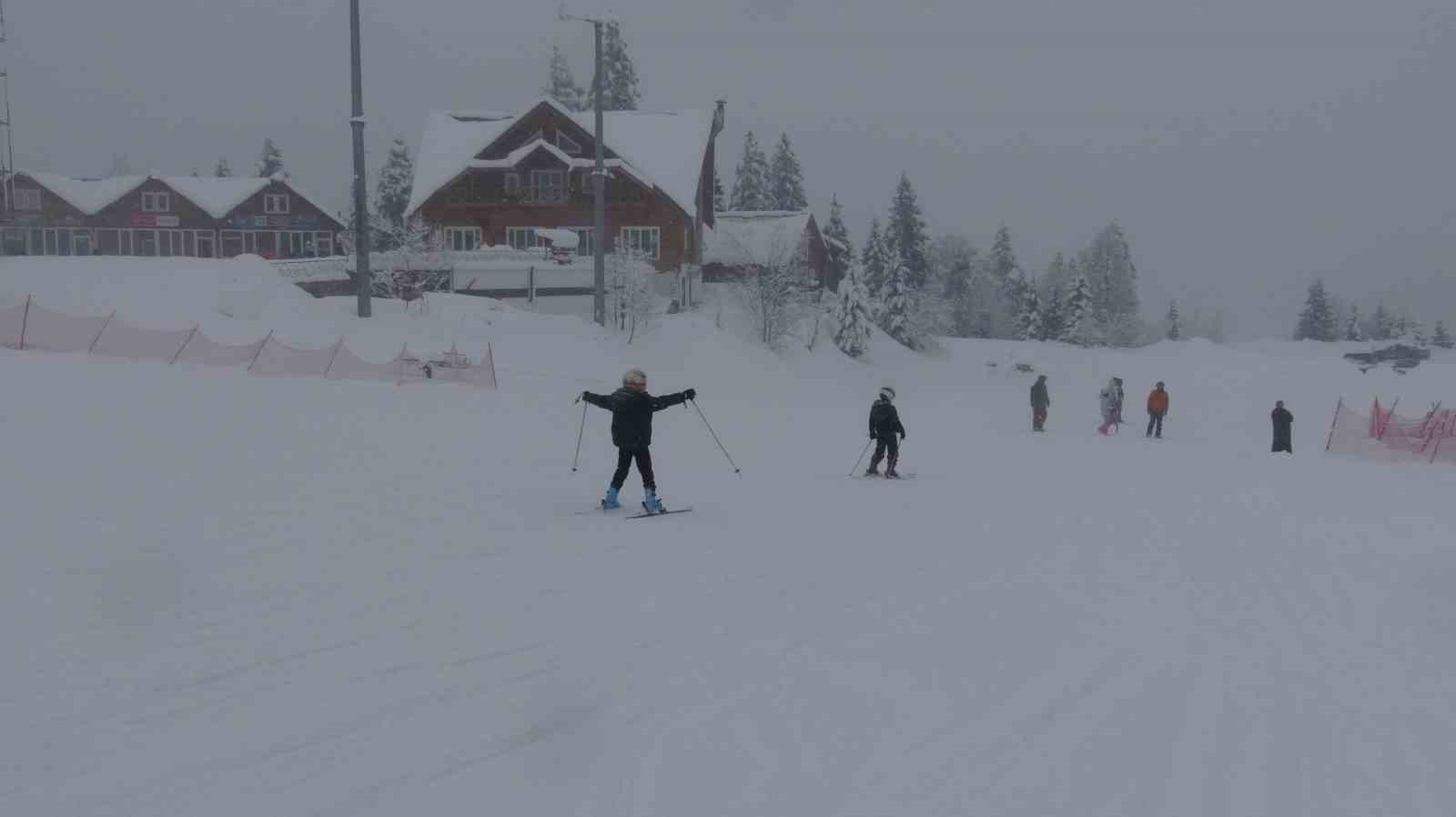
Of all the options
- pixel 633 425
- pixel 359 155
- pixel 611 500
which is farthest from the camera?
pixel 359 155

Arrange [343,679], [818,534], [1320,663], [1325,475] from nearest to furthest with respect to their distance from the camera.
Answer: [343,679] < [1320,663] < [818,534] < [1325,475]

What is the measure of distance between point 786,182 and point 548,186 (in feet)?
103

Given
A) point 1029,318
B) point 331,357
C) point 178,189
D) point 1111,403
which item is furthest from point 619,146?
point 1029,318

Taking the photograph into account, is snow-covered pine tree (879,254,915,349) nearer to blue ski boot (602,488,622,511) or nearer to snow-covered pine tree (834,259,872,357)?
snow-covered pine tree (834,259,872,357)

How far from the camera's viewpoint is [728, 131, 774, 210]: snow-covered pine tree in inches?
2985

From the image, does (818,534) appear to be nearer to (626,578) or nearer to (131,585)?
(626,578)

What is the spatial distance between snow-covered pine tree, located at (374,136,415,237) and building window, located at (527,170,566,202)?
2050 cm

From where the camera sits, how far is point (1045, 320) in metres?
78.8

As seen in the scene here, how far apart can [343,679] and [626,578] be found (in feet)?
8.97

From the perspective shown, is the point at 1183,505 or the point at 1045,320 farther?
the point at 1045,320

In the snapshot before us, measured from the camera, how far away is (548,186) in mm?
46656

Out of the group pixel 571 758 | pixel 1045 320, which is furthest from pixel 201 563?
pixel 1045 320

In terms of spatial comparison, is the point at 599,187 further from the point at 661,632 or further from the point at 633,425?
the point at 661,632

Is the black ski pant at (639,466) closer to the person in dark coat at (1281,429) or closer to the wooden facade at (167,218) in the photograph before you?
the person in dark coat at (1281,429)
